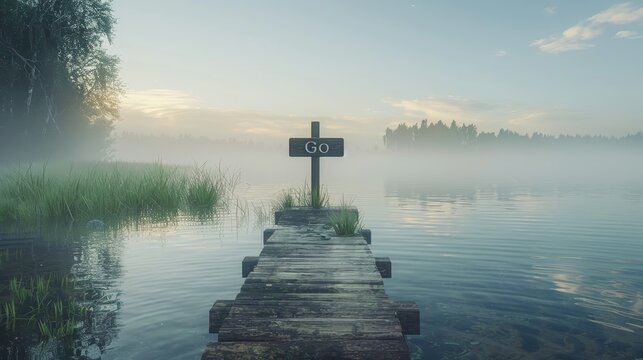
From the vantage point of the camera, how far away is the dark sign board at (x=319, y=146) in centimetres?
1327

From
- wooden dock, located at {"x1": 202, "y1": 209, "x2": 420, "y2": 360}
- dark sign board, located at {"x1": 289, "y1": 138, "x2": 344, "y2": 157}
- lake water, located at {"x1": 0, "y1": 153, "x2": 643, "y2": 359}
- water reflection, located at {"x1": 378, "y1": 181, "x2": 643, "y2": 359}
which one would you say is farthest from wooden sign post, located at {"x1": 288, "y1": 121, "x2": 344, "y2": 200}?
wooden dock, located at {"x1": 202, "y1": 209, "x2": 420, "y2": 360}

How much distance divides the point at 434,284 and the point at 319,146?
505 cm

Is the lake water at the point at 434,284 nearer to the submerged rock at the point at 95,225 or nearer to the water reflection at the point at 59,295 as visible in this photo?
the water reflection at the point at 59,295

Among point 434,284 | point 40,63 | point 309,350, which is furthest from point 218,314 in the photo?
point 40,63

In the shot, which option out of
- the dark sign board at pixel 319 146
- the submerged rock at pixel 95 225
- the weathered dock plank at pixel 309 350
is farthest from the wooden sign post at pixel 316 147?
the weathered dock plank at pixel 309 350

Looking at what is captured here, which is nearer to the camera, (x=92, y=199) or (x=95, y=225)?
(x=95, y=225)

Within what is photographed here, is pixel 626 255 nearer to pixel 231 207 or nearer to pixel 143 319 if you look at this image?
pixel 143 319

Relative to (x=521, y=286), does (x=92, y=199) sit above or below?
above

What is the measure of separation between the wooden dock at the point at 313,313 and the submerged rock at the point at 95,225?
Answer: 30.0ft

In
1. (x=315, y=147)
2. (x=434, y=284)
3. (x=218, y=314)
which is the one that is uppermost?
(x=315, y=147)

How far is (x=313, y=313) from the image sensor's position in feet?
16.1

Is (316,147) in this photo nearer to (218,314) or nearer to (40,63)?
(218,314)

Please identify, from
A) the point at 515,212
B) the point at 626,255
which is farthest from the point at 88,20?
the point at 626,255

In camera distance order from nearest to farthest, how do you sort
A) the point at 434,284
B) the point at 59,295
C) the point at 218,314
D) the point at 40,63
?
the point at 218,314
the point at 59,295
the point at 434,284
the point at 40,63
